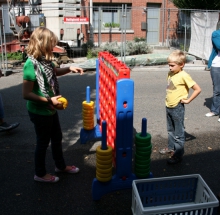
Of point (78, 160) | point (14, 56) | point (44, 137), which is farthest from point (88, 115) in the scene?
point (14, 56)

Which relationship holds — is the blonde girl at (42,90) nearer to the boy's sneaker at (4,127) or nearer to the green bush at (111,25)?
the boy's sneaker at (4,127)

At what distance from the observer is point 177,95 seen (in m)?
4.14

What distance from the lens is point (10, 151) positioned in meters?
4.80

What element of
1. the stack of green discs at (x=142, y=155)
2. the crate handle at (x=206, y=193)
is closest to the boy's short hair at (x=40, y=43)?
the stack of green discs at (x=142, y=155)

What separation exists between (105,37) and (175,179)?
17.6 meters

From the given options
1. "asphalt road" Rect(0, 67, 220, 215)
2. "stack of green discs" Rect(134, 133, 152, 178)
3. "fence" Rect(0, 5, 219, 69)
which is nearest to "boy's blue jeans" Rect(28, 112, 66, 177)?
"asphalt road" Rect(0, 67, 220, 215)

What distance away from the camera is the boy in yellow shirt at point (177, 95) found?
404cm

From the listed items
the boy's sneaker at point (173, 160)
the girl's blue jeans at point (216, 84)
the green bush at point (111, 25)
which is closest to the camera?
the boy's sneaker at point (173, 160)

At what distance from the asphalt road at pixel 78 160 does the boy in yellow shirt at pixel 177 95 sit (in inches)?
12.5

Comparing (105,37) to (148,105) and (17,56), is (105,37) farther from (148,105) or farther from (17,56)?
(148,105)

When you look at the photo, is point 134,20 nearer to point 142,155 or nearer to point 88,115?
point 88,115

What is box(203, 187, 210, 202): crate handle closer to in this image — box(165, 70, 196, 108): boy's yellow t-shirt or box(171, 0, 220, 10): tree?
box(165, 70, 196, 108): boy's yellow t-shirt

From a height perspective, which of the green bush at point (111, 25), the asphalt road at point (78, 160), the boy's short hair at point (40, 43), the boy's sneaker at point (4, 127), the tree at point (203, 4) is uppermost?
the tree at point (203, 4)

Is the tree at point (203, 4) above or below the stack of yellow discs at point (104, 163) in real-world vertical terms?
above
